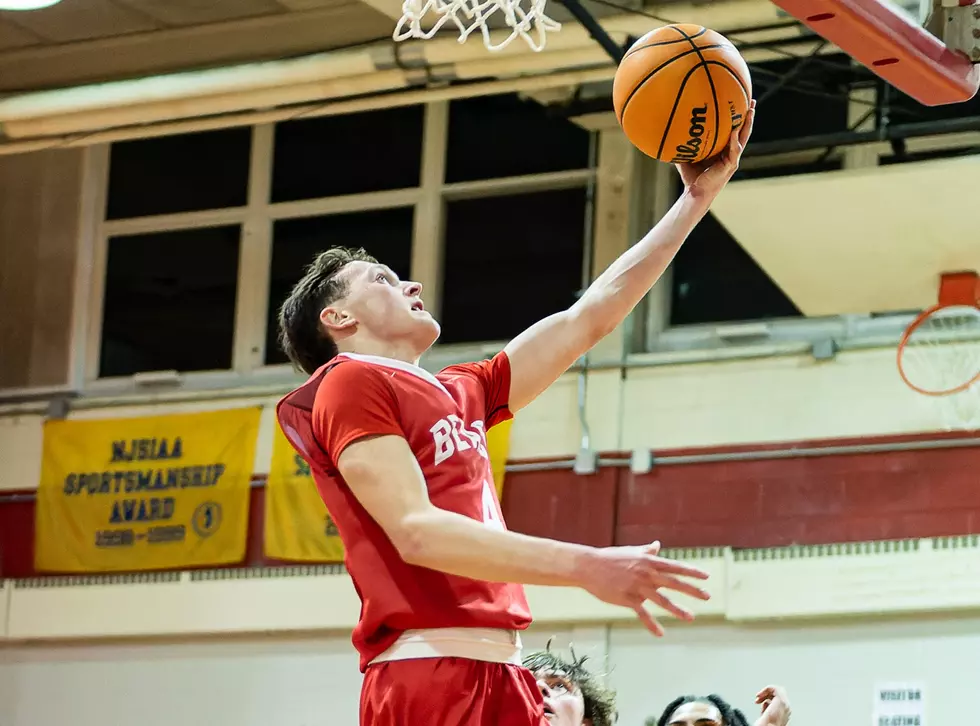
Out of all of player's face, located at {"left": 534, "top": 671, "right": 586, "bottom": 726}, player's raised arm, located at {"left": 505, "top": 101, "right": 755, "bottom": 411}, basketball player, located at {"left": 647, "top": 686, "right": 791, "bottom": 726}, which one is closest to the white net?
basketball player, located at {"left": 647, "top": 686, "right": 791, "bottom": 726}

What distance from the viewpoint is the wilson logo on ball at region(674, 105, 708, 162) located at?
395 centimetres

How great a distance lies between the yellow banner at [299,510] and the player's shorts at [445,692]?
258 inches

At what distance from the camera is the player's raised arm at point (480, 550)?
8.70ft

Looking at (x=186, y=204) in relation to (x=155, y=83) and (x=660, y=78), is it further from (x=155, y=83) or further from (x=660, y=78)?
(x=660, y=78)

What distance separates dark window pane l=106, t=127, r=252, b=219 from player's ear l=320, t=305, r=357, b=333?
7588 mm

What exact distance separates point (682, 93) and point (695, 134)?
171 mm

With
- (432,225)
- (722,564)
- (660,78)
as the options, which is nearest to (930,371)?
(722,564)

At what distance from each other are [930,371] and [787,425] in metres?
0.87

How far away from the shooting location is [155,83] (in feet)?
30.3

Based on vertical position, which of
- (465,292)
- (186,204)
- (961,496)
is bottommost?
(961,496)

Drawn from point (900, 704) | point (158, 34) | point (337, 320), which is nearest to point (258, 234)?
point (158, 34)

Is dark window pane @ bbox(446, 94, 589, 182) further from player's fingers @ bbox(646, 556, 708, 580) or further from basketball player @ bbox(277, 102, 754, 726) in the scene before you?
player's fingers @ bbox(646, 556, 708, 580)

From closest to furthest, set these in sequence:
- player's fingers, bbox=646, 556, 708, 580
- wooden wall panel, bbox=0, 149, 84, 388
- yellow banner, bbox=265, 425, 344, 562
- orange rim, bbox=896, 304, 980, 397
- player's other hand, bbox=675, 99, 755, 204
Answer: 1. player's fingers, bbox=646, 556, 708, 580
2. player's other hand, bbox=675, 99, 755, 204
3. orange rim, bbox=896, 304, 980, 397
4. yellow banner, bbox=265, 425, 344, 562
5. wooden wall panel, bbox=0, 149, 84, 388

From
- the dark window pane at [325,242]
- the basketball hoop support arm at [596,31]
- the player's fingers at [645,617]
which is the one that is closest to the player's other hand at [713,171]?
the player's fingers at [645,617]
